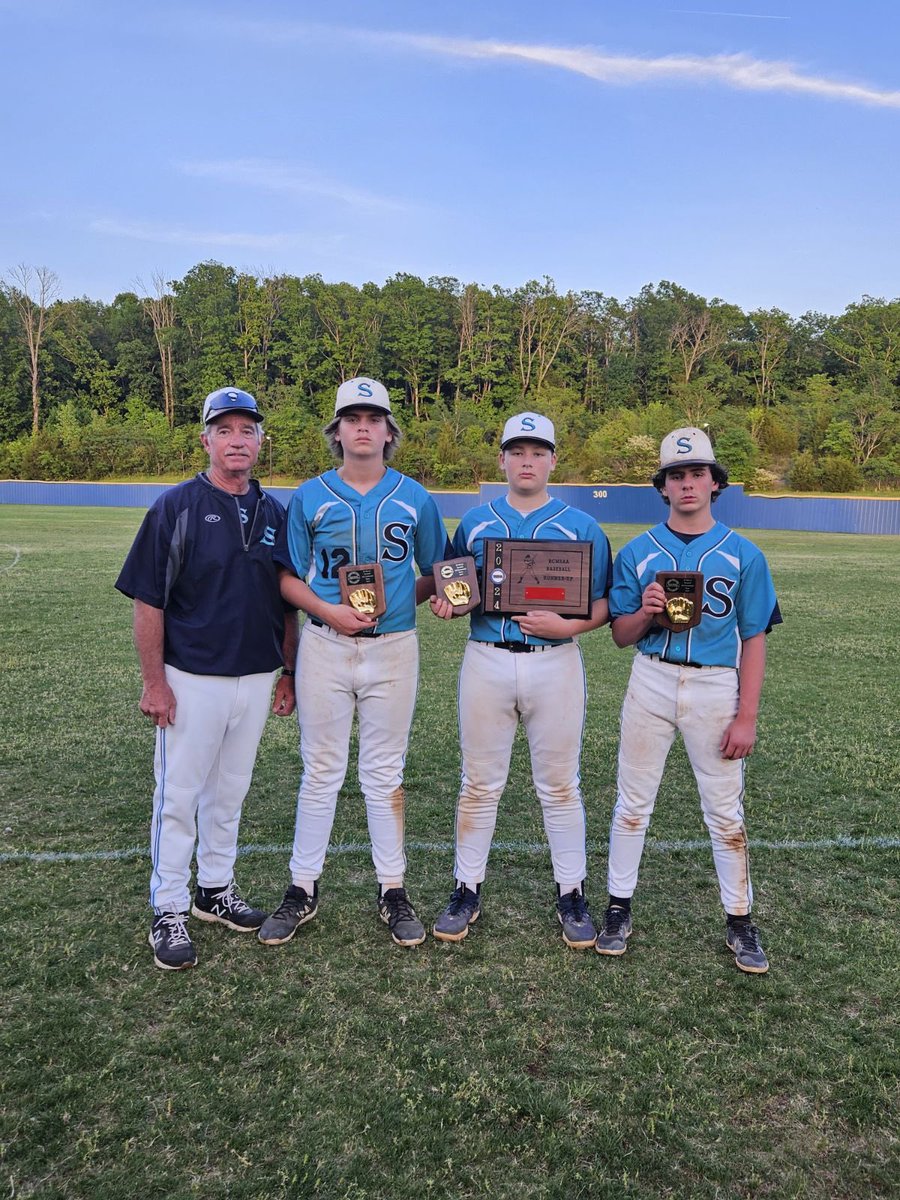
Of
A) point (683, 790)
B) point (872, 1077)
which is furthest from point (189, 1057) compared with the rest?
point (683, 790)

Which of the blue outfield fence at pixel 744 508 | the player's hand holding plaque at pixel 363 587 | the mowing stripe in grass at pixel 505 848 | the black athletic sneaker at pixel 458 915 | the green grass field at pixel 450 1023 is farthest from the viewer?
the blue outfield fence at pixel 744 508

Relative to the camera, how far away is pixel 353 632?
3291 millimetres

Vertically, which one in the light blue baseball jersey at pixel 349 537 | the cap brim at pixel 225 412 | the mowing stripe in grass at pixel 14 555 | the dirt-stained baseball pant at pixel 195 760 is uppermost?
the cap brim at pixel 225 412

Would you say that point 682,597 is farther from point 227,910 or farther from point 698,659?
point 227,910

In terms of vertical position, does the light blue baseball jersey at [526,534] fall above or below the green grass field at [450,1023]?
above

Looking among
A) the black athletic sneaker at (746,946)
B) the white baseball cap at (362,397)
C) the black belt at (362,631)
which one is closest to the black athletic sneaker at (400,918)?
the black belt at (362,631)

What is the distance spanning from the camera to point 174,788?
10.9ft

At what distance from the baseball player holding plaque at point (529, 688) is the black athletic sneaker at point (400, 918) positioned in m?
0.11

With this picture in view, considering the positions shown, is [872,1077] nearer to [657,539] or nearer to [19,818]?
[657,539]

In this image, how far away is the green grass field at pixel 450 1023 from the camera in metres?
2.29

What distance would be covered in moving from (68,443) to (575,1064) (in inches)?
2274

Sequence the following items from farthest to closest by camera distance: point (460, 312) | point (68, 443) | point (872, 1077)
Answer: point (460, 312) < point (68, 443) < point (872, 1077)

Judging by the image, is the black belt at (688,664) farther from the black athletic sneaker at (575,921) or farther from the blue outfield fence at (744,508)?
the blue outfield fence at (744,508)

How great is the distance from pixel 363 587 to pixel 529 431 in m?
0.91
